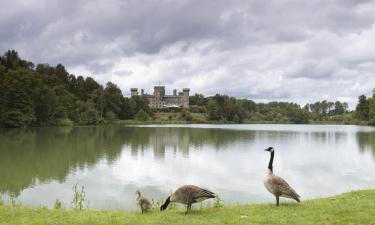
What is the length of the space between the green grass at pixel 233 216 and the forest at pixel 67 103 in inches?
3449

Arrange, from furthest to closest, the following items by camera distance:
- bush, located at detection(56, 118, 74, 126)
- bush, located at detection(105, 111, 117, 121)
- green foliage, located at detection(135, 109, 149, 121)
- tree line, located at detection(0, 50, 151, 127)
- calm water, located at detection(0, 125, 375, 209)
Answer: green foliage, located at detection(135, 109, 149, 121), bush, located at detection(105, 111, 117, 121), bush, located at detection(56, 118, 74, 126), tree line, located at detection(0, 50, 151, 127), calm water, located at detection(0, 125, 375, 209)

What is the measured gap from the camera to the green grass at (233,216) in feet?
33.3

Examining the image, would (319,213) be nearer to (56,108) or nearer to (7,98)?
(7,98)

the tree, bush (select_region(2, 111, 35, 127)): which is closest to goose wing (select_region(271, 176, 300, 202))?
Answer: bush (select_region(2, 111, 35, 127))

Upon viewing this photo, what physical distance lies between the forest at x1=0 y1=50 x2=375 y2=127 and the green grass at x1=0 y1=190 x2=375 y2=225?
87598 mm

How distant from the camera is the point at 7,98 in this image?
302 ft

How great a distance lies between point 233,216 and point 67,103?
113810mm

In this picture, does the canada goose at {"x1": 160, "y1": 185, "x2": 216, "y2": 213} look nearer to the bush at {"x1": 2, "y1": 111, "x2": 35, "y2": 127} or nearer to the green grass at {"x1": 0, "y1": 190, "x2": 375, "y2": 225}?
the green grass at {"x1": 0, "y1": 190, "x2": 375, "y2": 225}

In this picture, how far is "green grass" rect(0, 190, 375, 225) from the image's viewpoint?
10.1m

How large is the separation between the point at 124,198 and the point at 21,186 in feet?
22.8

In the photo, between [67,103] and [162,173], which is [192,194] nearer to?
[162,173]

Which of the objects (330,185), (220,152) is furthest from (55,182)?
(220,152)

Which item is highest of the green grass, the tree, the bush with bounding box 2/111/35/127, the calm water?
the tree

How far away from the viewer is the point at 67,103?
11788 centimetres
